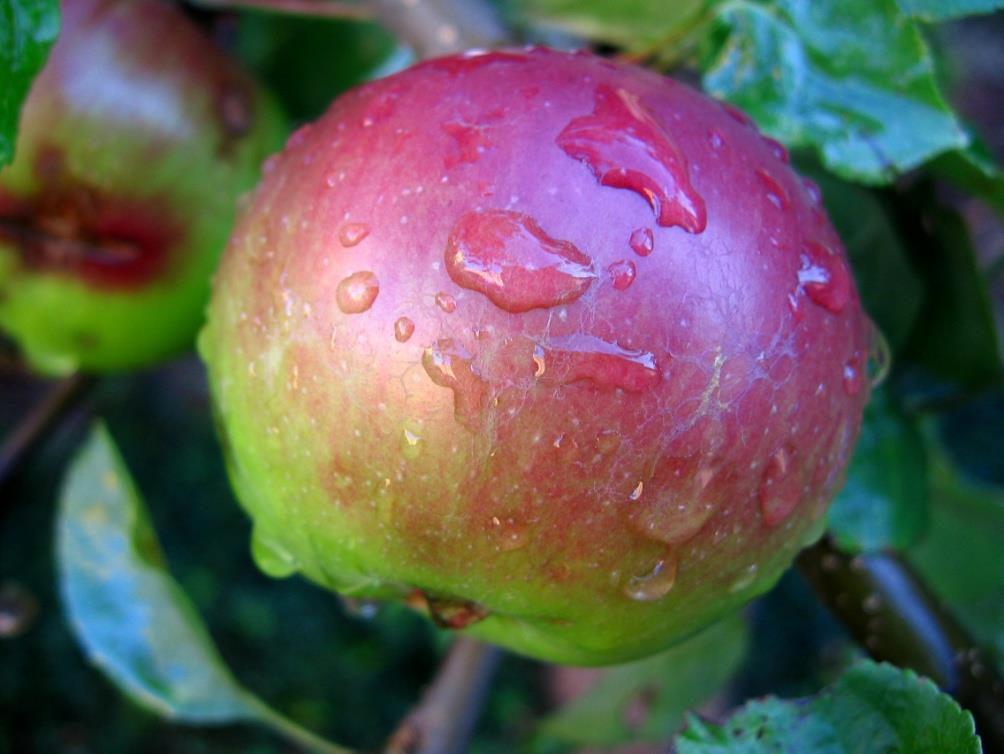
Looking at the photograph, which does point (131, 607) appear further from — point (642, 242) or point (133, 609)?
point (642, 242)

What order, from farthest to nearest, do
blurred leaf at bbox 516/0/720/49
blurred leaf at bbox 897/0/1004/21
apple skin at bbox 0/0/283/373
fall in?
1. blurred leaf at bbox 516/0/720/49
2. apple skin at bbox 0/0/283/373
3. blurred leaf at bbox 897/0/1004/21

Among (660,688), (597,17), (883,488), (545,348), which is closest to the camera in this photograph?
(545,348)

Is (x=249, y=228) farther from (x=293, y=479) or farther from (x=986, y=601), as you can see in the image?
(x=986, y=601)

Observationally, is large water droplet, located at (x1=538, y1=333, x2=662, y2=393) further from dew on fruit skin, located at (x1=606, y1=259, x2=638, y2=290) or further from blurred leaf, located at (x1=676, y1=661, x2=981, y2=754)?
blurred leaf, located at (x1=676, y1=661, x2=981, y2=754)

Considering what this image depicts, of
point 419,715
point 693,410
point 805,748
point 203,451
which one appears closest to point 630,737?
point 419,715

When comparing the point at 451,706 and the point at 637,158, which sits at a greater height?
the point at 637,158

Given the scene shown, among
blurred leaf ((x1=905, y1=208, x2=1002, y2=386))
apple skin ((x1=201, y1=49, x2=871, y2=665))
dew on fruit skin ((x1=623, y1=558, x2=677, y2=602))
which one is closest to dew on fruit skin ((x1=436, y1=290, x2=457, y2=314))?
apple skin ((x1=201, y1=49, x2=871, y2=665))

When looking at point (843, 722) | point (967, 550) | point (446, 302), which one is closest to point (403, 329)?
point (446, 302)
